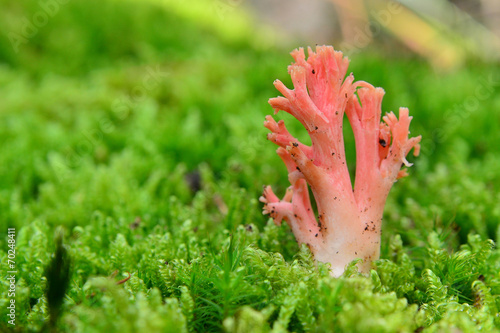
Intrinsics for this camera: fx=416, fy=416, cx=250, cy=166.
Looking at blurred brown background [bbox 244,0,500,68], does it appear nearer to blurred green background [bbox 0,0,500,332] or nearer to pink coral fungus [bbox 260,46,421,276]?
blurred green background [bbox 0,0,500,332]

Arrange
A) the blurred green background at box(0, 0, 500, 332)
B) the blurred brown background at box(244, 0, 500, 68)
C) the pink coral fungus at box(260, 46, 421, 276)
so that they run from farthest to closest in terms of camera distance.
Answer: the blurred brown background at box(244, 0, 500, 68) → the blurred green background at box(0, 0, 500, 332) → the pink coral fungus at box(260, 46, 421, 276)

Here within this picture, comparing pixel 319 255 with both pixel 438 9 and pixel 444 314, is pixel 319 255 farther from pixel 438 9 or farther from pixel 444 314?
pixel 438 9

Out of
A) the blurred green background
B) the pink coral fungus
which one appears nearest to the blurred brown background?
the blurred green background

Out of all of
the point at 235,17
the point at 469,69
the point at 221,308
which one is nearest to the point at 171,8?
the point at 235,17

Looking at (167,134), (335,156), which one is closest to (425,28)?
(167,134)

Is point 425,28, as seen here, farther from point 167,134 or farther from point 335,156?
point 335,156

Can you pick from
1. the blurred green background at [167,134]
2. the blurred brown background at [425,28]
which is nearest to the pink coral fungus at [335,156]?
the blurred green background at [167,134]
